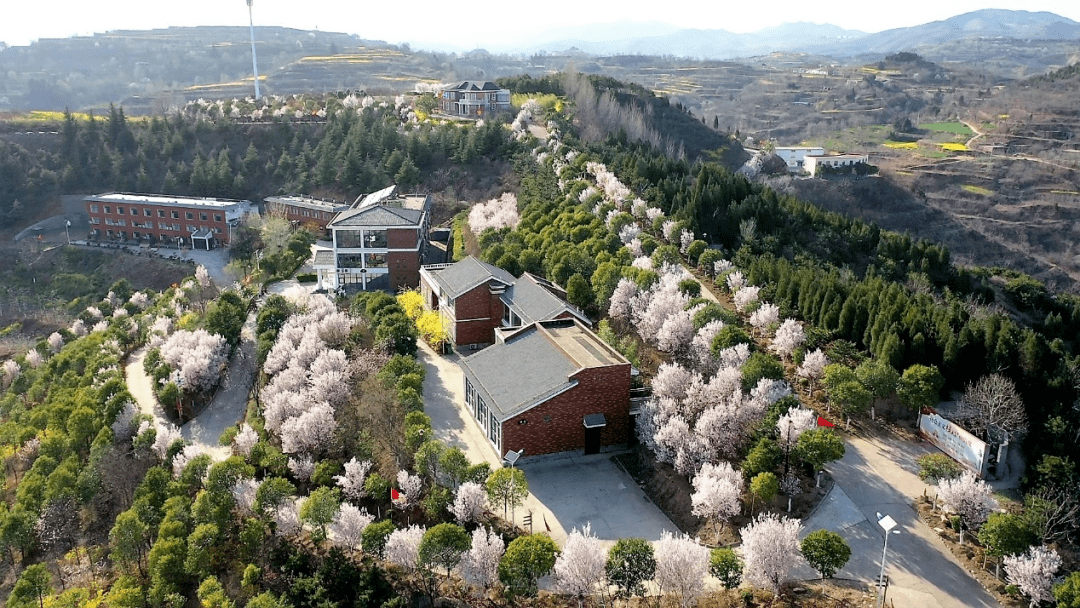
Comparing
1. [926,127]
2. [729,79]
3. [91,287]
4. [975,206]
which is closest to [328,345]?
[91,287]

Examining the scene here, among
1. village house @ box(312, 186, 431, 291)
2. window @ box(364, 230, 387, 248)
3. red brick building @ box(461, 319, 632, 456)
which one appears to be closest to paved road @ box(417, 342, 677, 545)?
red brick building @ box(461, 319, 632, 456)

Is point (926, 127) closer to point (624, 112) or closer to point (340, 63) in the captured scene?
point (624, 112)

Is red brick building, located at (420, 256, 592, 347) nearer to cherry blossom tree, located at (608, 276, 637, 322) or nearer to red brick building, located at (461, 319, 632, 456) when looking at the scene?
cherry blossom tree, located at (608, 276, 637, 322)

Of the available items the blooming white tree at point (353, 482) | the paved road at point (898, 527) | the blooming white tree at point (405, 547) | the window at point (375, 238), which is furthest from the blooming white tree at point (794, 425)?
the window at point (375, 238)

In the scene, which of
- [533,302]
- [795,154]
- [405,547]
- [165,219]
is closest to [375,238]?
[533,302]

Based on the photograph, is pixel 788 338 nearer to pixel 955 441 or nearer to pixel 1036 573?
pixel 955 441

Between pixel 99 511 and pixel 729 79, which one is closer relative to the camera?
pixel 99 511

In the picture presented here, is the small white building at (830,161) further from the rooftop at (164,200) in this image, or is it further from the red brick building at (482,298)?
the red brick building at (482,298)
